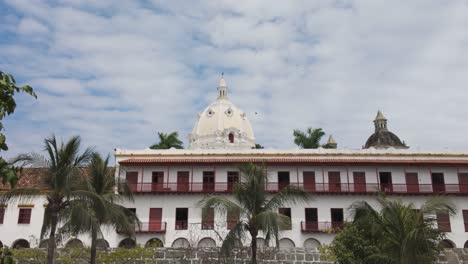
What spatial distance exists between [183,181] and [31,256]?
51.6ft

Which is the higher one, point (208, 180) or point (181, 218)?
point (208, 180)

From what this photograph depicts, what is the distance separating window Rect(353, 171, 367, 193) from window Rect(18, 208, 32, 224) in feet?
90.3

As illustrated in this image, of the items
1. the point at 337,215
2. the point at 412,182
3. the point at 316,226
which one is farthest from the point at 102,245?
the point at 412,182

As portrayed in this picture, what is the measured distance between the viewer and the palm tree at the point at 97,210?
16688mm

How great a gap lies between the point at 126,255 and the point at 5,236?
62.7 ft

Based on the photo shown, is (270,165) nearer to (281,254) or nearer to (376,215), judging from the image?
(281,254)

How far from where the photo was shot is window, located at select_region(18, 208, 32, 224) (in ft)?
129

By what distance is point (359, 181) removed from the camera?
130 ft

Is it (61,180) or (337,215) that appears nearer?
(61,180)

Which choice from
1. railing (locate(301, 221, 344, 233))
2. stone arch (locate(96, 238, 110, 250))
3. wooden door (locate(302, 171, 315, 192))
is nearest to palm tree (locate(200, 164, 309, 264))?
stone arch (locate(96, 238, 110, 250))

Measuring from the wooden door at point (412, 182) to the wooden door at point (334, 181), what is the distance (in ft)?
18.6

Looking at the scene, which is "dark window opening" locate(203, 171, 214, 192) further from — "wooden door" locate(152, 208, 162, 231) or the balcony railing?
"wooden door" locate(152, 208, 162, 231)

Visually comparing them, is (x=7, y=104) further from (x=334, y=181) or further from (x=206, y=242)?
(x=334, y=181)

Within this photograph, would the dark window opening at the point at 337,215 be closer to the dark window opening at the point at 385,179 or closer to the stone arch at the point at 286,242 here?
the stone arch at the point at 286,242
